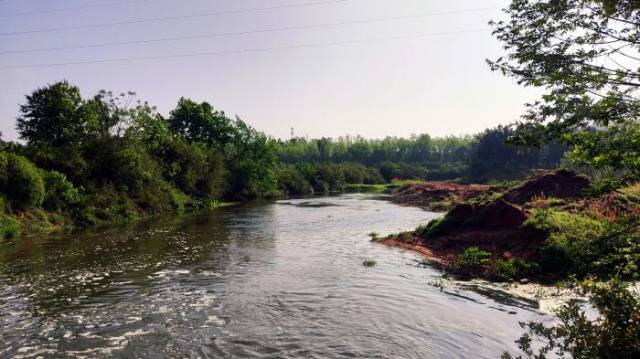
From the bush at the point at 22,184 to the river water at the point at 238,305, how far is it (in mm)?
7851

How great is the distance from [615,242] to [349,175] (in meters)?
109

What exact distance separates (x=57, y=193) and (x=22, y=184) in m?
4.23

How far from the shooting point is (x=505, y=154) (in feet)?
384

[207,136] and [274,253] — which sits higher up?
[207,136]

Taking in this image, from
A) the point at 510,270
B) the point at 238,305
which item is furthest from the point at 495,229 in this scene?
the point at 238,305

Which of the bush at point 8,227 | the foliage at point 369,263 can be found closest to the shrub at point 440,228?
the foliage at point 369,263

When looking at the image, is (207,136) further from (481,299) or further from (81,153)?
(481,299)

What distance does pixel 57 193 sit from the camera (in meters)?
37.2

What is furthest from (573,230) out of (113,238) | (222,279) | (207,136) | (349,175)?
(349,175)

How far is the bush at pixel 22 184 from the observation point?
108ft

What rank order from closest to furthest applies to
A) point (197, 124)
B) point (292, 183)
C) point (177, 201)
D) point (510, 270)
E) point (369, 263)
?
point (510, 270)
point (369, 263)
point (177, 201)
point (197, 124)
point (292, 183)

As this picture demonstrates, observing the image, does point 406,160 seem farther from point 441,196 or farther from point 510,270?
point 510,270

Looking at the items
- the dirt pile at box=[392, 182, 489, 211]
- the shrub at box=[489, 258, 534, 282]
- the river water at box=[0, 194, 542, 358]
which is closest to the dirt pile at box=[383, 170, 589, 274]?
the shrub at box=[489, 258, 534, 282]

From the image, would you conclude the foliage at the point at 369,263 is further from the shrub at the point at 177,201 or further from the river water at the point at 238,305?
the shrub at the point at 177,201
